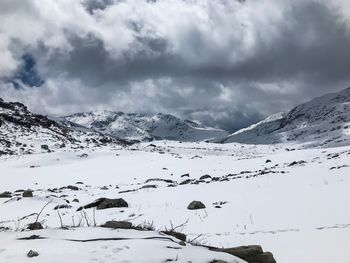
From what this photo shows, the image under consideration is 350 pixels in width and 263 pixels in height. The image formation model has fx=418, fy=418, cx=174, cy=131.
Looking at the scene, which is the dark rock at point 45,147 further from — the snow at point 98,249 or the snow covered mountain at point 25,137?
the snow at point 98,249

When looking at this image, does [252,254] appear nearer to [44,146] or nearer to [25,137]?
[44,146]

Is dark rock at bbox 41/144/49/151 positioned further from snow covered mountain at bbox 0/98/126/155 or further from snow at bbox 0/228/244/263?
snow at bbox 0/228/244/263

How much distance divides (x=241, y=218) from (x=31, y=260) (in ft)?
29.1

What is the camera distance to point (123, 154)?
77125 millimetres

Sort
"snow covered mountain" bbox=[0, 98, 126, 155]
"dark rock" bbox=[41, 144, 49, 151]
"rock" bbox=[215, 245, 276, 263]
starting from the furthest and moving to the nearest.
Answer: "dark rock" bbox=[41, 144, 49, 151] → "snow covered mountain" bbox=[0, 98, 126, 155] → "rock" bbox=[215, 245, 276, 263]

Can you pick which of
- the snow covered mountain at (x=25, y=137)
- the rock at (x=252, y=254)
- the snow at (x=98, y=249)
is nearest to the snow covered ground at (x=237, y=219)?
the snow at (x=98, y=249)

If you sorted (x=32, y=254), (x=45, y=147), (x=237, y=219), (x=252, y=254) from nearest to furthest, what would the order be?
1. (x=32, y=254)
2. (x=252, y=254)
3. (x=237, y=219)
4. (x=45, y=147)

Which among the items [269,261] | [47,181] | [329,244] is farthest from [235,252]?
[47,181]

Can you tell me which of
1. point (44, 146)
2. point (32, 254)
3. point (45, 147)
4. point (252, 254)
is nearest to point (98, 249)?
point (32, 254)

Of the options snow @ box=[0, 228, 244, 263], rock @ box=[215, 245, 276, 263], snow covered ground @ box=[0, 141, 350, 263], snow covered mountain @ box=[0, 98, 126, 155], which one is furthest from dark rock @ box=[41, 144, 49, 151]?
snow @ box=[0, 228, 244, 263]

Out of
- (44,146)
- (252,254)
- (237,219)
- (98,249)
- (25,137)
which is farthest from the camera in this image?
(25,137)

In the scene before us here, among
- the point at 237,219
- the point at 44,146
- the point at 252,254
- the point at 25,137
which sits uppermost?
the point at 25,137

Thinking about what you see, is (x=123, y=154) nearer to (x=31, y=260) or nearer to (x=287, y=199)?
(x=287, y=199)

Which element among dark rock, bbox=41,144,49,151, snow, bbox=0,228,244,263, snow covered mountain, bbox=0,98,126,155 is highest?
snow covered mountain, bbox=0,98,126,155
